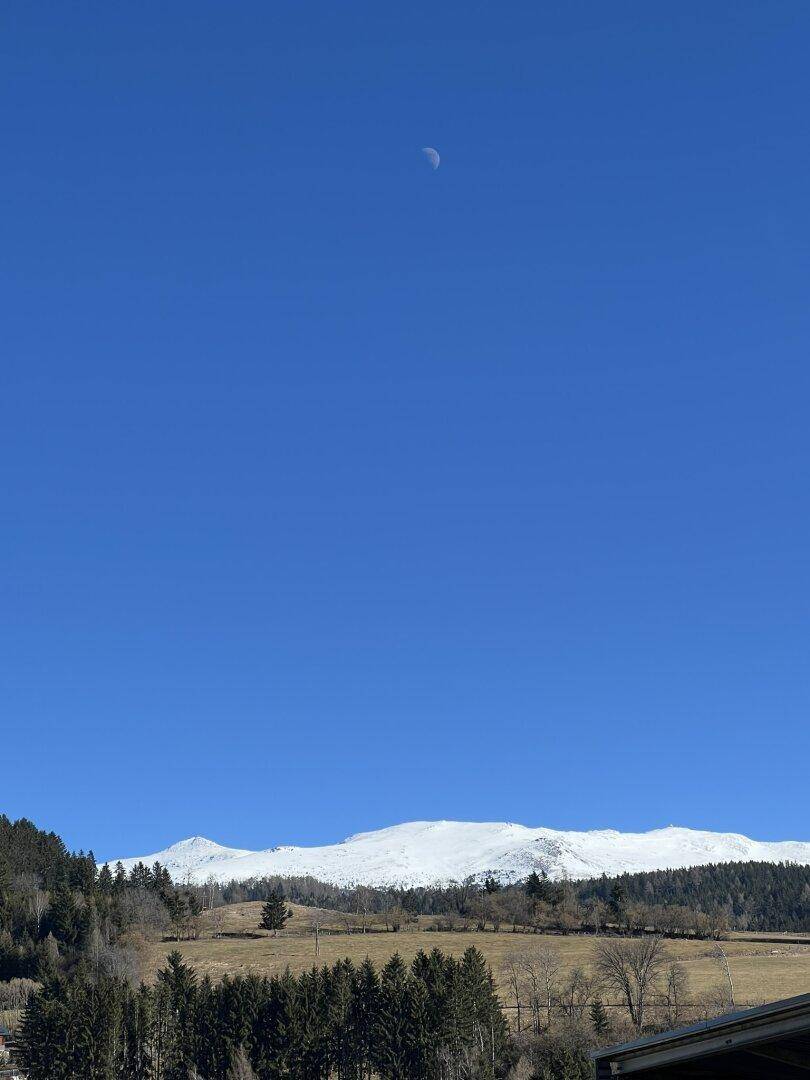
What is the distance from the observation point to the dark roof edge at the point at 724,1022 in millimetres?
14539

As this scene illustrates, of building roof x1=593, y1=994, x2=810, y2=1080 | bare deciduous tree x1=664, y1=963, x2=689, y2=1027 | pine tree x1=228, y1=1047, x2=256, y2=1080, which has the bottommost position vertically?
pine tree x1=228, y1=1047, x2=256, y2=1080

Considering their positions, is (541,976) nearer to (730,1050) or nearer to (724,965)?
(724,965)

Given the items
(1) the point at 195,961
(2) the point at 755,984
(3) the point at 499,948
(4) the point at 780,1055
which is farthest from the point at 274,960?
(4) the point at 780,1055

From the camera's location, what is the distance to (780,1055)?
1759 cm

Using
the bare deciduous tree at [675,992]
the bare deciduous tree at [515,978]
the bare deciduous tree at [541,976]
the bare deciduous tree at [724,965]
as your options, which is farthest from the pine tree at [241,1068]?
the bare deciduous tree at [724,965]

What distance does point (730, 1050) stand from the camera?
16.2 meters

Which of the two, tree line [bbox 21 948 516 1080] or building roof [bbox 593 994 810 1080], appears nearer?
building roof [bbox 593 994 810 1080]

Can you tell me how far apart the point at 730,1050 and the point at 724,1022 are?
0.56m

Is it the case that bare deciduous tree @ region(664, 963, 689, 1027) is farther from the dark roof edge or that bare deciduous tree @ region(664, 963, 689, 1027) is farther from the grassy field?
the dark roof edge

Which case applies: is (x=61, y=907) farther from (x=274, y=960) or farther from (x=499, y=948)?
(x=499, y=948)

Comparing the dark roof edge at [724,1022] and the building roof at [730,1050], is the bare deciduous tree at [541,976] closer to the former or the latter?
the building roof at [730,1050]

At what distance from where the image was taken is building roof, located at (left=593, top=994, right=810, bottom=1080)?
15.0m

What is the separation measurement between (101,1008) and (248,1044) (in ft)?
56.8

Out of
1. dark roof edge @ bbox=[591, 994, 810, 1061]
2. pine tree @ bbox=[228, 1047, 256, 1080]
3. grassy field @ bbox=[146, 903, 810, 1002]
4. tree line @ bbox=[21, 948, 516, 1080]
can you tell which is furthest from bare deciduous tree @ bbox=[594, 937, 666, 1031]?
dark roof edge @ bbox=[591, 994, 810, 1061]
